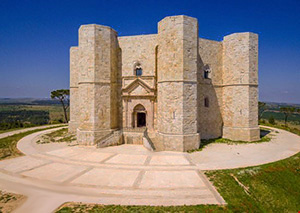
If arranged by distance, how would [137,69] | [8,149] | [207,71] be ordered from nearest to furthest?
[8,149] → [137,69] → [207,71]

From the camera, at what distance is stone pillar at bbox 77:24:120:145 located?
56.1 feet

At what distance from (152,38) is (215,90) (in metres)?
9.64

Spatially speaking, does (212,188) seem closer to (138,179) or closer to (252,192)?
(252,192)

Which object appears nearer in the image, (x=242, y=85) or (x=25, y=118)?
(x=242, y=85)

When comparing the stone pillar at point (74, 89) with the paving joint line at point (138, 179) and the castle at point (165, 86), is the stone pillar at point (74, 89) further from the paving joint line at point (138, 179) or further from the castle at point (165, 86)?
the paving joint line at point (138, 179)

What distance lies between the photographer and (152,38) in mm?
18578

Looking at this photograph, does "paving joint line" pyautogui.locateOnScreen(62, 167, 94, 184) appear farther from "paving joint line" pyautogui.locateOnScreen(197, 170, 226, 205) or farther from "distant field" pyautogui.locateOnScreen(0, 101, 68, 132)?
"distant field" pyautogui.locateOnScreen(0, 101, 68, 132)

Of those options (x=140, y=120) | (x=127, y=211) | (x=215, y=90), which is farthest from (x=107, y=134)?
(x=215, y=90)

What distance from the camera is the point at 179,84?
15.4 metres

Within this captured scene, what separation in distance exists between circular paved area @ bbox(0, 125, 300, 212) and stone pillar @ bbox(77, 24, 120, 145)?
2195mm

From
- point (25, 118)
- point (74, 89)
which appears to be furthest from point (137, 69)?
point (25, 118)

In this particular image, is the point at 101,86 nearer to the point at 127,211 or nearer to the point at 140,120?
the point at 140,120

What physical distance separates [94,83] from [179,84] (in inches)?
339

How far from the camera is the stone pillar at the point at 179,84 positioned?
15391 millimetres
